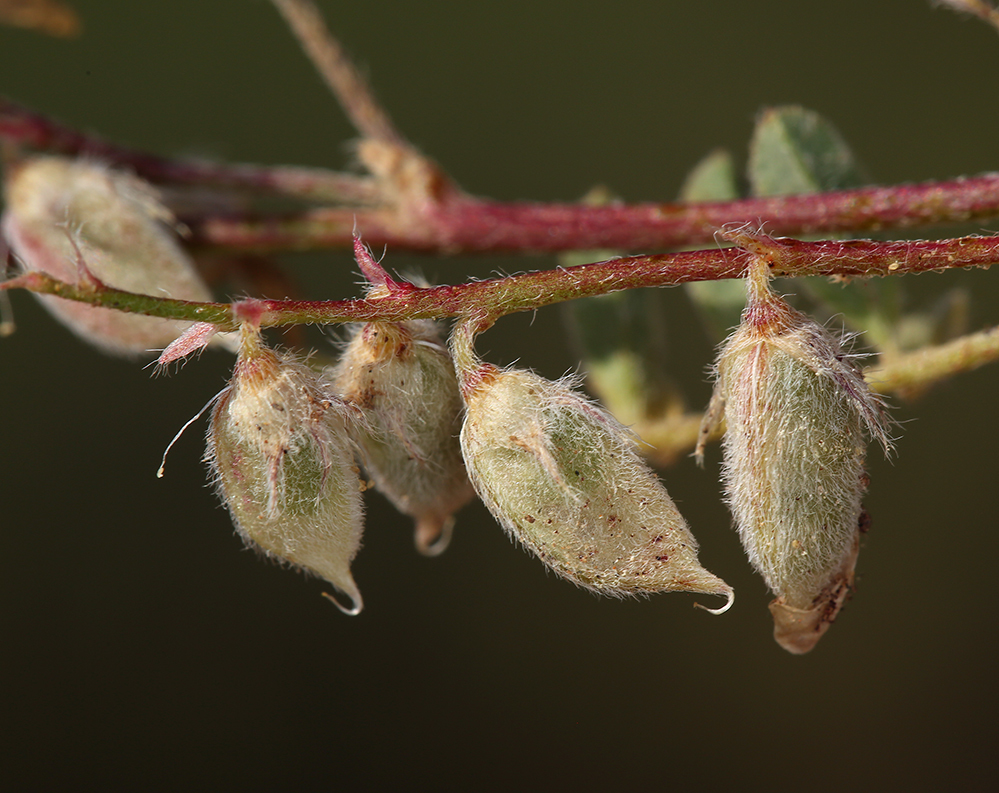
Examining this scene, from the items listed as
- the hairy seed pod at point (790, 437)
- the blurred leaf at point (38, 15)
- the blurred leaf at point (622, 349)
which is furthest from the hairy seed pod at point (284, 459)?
the blurred leaf at point (38, 15)

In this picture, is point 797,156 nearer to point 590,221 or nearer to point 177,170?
point 590,221

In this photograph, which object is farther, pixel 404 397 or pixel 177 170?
pixel 177 170

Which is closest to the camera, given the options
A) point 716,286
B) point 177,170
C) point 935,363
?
point 935,363

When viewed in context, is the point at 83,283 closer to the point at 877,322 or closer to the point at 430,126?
the point at 877,322

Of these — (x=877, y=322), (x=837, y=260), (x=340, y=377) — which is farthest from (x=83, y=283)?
(x=877, y=322)

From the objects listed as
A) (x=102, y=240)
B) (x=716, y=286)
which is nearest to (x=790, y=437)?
(x=716, y=286)

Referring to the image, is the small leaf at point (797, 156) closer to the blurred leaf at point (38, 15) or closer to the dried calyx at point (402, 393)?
the dried calyx at point (402, 393)
